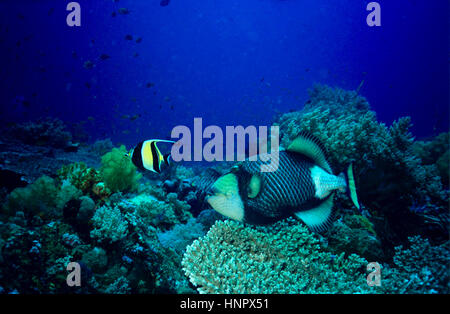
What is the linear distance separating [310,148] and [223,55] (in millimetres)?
135453

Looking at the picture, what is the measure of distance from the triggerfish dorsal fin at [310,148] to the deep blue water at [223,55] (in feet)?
191

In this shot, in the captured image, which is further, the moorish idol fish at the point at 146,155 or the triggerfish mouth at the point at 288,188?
the moorish idol fish at the point at 146,155

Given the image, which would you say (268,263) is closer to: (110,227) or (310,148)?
(310,148)

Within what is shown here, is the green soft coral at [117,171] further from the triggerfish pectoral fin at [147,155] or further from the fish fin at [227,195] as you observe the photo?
the fish fin at [227,195]

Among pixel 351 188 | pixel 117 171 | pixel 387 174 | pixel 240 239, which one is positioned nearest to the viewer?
pixel 351 188

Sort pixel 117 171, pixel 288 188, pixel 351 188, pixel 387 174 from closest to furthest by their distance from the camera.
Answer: pixel 351 188, pixel 288 188, pixel 387 174, pixel 117 171

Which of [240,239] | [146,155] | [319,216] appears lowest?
[240,239]

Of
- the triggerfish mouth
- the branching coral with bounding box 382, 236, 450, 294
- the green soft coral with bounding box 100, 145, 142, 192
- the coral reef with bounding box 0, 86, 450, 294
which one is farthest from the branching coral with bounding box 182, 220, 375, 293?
the green soft coral with bounding box 100, 145, 142, 192

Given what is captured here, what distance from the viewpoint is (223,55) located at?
125 meters

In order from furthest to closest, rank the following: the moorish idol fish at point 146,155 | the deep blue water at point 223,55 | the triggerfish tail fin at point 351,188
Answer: the deep blue water at point 223,55, the moorish idol fish at point 146,155, the triggerfish tail fin at point 351,188

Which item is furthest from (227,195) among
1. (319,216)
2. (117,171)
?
(117,171)

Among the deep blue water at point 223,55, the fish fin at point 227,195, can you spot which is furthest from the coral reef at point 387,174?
the deep blue water at point 223,55

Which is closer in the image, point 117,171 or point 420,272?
point 420,272

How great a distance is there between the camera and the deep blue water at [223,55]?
69812 millimetres
